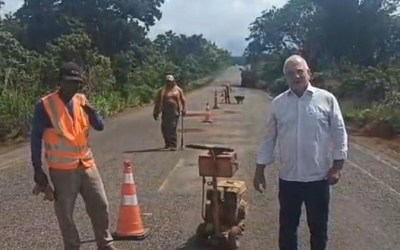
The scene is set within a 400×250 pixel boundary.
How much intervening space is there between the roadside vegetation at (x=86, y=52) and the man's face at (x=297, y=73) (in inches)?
619

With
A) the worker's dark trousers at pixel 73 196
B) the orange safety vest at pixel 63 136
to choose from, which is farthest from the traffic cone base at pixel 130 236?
the orange safety vest at pixel 63 136

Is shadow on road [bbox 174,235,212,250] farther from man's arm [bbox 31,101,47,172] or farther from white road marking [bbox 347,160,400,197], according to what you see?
white road marking [bbox 347,160,400,197]

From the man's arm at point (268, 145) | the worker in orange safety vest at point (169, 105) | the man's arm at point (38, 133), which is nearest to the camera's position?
the man's arm at point (268, 145)

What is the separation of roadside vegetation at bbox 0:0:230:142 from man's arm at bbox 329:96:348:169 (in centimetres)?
A: 1577

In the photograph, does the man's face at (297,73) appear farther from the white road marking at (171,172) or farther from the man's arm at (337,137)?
the white road marking at (171,172)

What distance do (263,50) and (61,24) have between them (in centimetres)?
4864

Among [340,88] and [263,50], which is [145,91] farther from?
[263,50]

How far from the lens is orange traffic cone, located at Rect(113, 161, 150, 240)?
7.00 m

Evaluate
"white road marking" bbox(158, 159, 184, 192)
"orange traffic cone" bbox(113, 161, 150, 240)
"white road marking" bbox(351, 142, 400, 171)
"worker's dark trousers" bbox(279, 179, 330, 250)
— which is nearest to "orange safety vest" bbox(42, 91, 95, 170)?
"orange traffic cone" bbox(113, 161, 150, 240)

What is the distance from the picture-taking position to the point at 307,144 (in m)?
5.01

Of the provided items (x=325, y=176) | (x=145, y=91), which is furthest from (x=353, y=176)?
(x=145, y=91)

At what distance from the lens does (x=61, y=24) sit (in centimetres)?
4191

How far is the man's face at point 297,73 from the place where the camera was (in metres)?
4.97

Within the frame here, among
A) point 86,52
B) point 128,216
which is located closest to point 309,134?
point 128,216
